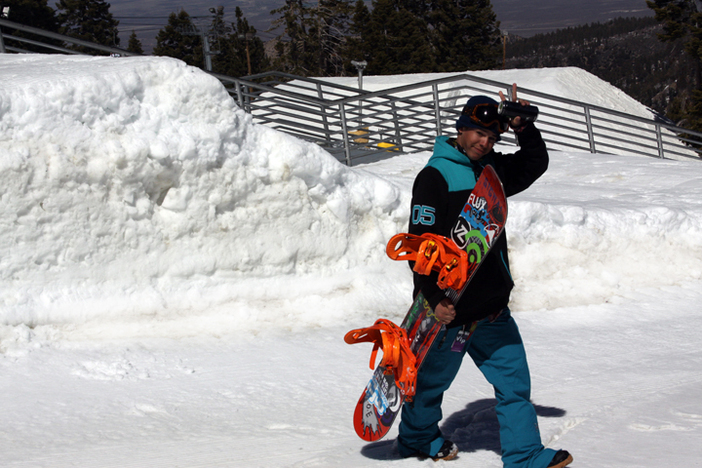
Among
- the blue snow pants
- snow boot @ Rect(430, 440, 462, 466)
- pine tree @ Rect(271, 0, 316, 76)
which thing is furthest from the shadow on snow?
pine tree @ Rect(271, 0, 316, 76)

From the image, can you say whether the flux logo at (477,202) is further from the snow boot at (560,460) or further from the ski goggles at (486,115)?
the snow boot at (560,460)

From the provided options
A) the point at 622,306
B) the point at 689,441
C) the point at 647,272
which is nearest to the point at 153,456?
the point at 689,441

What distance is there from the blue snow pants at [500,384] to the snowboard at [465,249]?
75 millimetres

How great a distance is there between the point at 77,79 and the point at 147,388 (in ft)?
8.04

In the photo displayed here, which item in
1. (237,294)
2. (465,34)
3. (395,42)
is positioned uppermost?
(465,34)

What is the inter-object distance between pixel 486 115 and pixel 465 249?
2.00 feet

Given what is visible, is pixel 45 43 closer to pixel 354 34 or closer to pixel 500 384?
pixel 500 384

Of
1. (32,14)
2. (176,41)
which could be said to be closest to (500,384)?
(32,14)

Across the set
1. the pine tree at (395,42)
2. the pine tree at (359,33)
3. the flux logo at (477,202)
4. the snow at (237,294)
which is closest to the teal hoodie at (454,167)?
the flux logo at (477,202)

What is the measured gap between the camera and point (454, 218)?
288 centimetres

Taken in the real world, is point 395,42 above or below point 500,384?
above

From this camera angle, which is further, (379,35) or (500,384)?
(379,35)

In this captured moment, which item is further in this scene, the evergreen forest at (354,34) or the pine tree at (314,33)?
the pine tree at (314,33)

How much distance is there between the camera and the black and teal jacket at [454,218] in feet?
9.27
